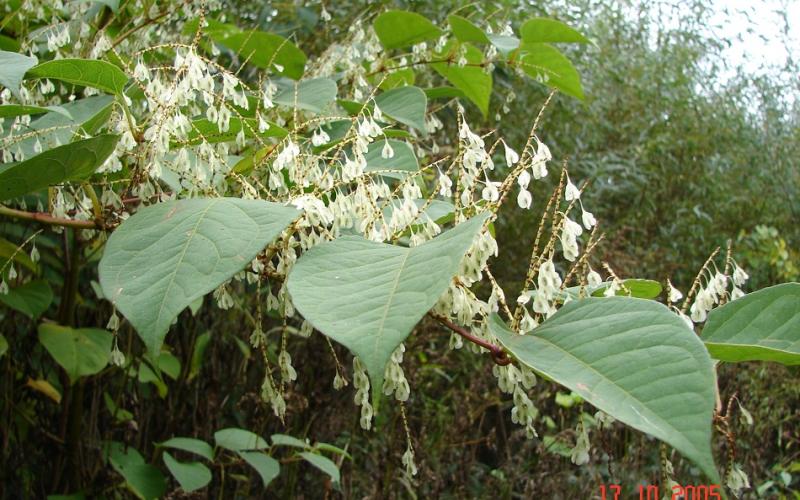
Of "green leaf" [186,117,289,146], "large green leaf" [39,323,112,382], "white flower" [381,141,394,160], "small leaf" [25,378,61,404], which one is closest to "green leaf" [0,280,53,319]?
"large green leaf" [39,323,112,382]

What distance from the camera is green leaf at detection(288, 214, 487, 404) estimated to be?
40cm

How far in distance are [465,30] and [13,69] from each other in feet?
2.41

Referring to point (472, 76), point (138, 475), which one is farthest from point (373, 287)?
point (138, 475)

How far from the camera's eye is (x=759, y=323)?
0.56 m

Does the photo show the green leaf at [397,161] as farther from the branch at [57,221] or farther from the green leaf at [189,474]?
the green leaf at [189,474]

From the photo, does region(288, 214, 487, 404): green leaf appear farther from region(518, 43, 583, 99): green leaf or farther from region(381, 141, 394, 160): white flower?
region(518, 43, 583, 99): green leaf

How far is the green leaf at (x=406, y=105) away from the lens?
1023 mm

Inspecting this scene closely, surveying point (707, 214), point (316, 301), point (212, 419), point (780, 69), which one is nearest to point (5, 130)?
point (316, 301)

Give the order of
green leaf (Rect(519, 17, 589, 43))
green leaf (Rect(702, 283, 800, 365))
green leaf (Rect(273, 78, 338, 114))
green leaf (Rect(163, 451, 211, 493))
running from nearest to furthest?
1. green leaf (Rect(702, 283, 800, 365))
2. green leaf (Rect(273, 78, 338, 114))
3. green leaf (Rect(519, 17, 589, 43))
4. green leaf (Rect(163, 451, 211, 493))

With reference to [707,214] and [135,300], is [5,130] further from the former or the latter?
[707,214]

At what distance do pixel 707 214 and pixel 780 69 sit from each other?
1.06 metres

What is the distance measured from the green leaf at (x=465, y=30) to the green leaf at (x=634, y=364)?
73 cm

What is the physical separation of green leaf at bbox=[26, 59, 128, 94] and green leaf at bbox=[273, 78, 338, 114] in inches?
10.9

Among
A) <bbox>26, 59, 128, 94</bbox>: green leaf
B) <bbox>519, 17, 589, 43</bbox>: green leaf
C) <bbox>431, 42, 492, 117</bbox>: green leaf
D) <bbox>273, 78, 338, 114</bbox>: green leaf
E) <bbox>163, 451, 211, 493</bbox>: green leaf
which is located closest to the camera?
<bbox>26, 59, 128, 94</bbox>: green leaf
